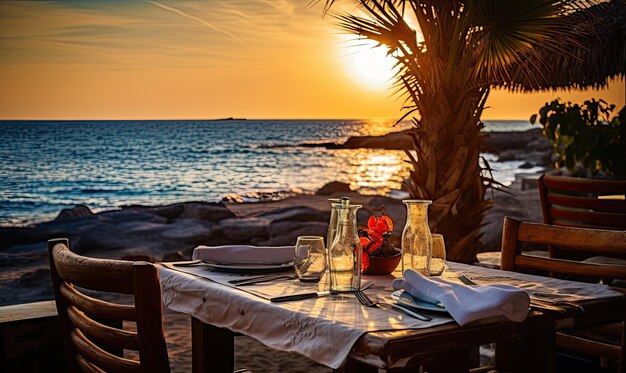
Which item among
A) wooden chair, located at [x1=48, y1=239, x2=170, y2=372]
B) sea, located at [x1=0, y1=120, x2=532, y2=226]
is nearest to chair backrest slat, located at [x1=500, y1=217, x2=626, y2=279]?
wooden chair, located at [x1=48, y1=239, x2=170, y2=372]

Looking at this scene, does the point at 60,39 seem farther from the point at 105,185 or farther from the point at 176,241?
the point at 176,241

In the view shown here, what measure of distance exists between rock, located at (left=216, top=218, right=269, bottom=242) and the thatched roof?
21.2ft

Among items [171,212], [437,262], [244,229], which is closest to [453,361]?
[437,262]

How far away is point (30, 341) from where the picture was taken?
2785mm

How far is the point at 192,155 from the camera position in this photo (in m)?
27.5

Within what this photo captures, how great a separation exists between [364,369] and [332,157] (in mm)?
27849

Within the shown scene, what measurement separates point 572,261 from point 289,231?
10118mm

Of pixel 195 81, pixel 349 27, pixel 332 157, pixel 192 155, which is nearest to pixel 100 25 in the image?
pixel 195 81

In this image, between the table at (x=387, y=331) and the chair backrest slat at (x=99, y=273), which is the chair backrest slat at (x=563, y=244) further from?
the chair backrest slat at (x=99, y=273)

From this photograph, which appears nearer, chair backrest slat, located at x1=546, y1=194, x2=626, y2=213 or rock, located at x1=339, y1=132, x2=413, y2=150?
chair backrest slat, located at x1=546, y1=194, x2=626, y2=213

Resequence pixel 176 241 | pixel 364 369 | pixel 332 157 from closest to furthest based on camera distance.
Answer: pixel 364 369, pixel 176 241, pixel 332 157

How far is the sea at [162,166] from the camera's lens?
68.6 feet

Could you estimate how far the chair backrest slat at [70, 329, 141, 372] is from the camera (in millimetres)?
1644

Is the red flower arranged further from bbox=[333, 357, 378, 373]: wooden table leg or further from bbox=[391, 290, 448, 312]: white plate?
bbox=[333, 357, 378, 373]: wooden table leg
